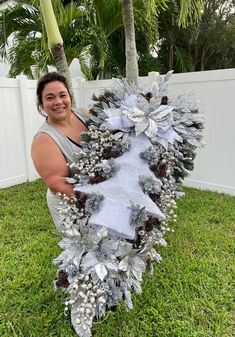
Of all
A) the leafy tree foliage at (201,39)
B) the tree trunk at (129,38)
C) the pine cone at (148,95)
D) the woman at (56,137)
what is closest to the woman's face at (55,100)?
the woman at (56,137)

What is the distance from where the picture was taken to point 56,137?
5.28 feet

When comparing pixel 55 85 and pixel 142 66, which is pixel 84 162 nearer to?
pixel 55 85

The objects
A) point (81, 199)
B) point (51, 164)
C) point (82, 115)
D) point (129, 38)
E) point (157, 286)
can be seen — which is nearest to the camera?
point (81, 199)

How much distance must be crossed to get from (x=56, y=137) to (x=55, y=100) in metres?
0.20

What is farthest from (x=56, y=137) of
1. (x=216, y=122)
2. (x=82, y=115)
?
(x=216, y=122)

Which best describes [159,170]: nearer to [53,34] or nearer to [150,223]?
[150,223]

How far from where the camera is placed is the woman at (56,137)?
155 cm

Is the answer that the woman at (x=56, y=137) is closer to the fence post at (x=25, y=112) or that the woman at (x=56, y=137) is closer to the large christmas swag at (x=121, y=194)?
the large christmas swag at (x=121, y=194)

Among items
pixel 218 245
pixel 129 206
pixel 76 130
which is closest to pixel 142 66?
pixel 218 245

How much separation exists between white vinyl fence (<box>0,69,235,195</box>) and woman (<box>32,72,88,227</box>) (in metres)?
A: 2.36

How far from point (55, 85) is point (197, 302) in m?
1.70

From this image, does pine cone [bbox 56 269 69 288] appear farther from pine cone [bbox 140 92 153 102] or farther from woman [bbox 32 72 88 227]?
pine cone [bbox 140 92 153 102]

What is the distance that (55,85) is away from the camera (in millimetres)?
1645

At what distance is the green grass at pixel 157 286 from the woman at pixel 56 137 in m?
0.29
